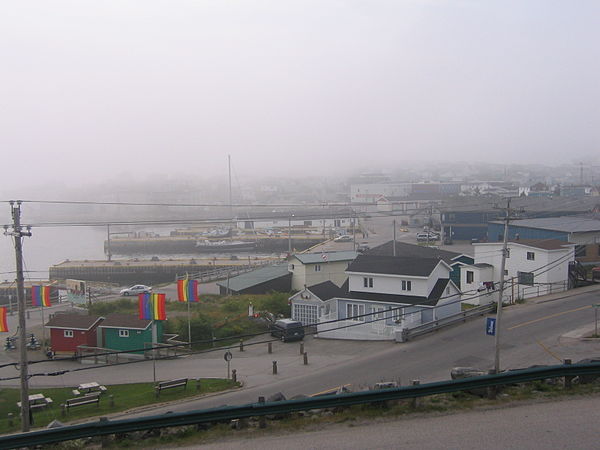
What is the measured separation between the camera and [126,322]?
→ 980 cm

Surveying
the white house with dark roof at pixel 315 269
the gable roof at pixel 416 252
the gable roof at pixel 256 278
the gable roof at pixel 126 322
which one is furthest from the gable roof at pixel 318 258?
the gable roof at pixel 126 322

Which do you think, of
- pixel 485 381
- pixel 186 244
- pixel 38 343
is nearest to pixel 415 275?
pixel 485 381

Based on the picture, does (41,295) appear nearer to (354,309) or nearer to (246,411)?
(354,309)

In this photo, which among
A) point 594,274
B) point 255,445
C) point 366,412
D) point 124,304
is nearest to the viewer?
point 255,445

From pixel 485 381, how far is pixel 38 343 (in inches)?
368

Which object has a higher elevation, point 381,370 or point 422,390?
point 422,390

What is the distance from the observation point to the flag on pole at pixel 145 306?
369 inches

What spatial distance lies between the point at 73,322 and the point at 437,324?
246 inches

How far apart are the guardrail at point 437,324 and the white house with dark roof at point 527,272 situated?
128 cm

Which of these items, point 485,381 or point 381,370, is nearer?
point 485,381

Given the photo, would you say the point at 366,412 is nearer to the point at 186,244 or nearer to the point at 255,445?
the point at 255,445

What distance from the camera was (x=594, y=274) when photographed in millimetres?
12172

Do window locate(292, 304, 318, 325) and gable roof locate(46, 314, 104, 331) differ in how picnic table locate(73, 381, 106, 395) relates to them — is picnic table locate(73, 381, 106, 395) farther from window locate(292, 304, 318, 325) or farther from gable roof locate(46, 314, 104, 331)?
window locate(292, 304, 318, 325)

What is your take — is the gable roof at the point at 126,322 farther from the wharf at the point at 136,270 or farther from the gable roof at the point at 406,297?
the wharf at the point at 136,270
